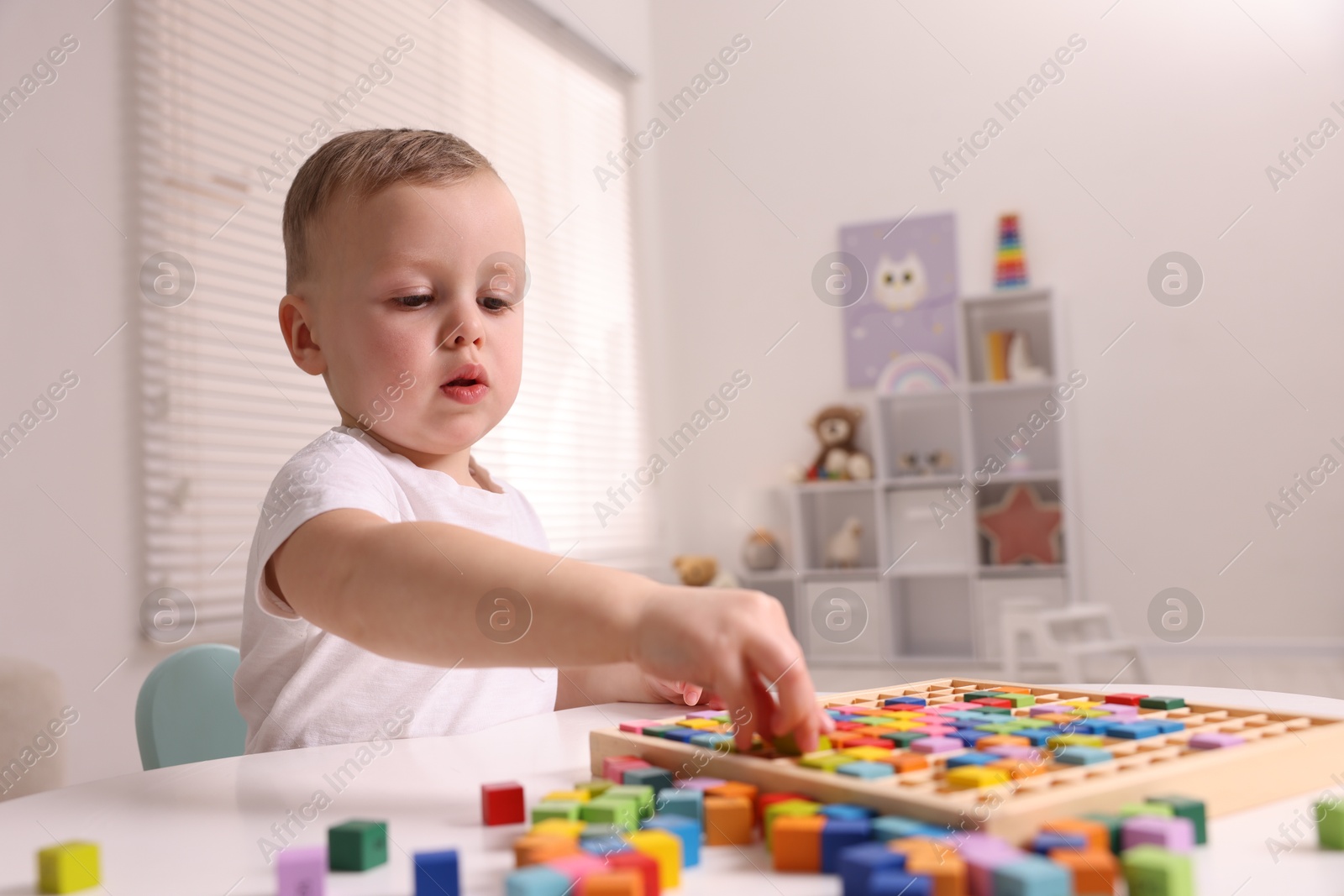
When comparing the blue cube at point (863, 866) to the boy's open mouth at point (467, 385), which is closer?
the blue cube at point (863, 866)

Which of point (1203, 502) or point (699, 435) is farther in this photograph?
point (699, 435)

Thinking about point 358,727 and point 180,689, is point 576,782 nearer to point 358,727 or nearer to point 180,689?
point 358,727

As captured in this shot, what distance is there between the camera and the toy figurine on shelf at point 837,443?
4.17 m

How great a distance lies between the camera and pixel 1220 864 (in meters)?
0.38

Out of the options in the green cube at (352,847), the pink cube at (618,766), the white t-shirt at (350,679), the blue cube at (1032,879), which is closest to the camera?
the blue cube at (1032,879)

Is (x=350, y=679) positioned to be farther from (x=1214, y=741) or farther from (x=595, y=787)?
(x=1214, y=741)

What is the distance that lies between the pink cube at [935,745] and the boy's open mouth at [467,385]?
1.70 ft

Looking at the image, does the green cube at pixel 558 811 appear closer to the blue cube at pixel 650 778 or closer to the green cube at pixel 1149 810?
the blue cube at pixel 650 778

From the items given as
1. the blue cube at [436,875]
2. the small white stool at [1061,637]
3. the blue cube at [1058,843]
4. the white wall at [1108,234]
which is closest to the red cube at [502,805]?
the blue cube at [436,875]

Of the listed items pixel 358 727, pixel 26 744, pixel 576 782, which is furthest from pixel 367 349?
pixel 26 744

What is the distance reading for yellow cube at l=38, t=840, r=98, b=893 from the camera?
0.40 metres

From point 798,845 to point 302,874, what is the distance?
18 cm

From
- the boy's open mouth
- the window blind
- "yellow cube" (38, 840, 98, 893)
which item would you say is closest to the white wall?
the window blind

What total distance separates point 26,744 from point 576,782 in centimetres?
91
